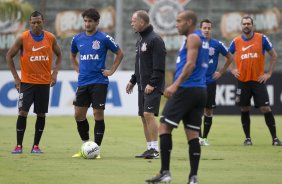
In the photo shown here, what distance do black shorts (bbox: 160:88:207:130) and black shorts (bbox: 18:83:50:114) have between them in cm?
436

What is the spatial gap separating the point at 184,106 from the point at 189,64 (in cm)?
56

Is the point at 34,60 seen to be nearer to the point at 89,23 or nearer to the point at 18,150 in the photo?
the point at 89,23

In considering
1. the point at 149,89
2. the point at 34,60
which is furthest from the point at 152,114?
the point at 34,60

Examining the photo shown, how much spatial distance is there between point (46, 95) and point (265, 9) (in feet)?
86.6

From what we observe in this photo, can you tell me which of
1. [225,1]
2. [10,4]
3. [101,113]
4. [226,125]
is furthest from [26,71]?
[225,1]

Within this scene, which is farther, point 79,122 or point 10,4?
point 10,4

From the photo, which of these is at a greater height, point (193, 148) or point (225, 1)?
point (225, 1)

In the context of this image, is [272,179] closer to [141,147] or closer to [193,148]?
[193,148]

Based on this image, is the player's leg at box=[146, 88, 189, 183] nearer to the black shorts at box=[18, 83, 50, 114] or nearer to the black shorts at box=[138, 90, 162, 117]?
the black shorts at box=[138, 90, 162, 117]

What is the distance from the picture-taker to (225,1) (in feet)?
131

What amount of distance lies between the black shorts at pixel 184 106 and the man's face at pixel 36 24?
14.3 feet

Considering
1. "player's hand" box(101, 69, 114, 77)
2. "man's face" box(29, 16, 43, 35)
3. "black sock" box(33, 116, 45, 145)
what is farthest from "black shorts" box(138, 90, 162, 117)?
"man's face" box(29, 16, 43, 35)

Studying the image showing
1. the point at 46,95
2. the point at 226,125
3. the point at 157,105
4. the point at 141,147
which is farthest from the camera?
the point at 226,125

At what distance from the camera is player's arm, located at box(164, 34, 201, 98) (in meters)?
10.7
